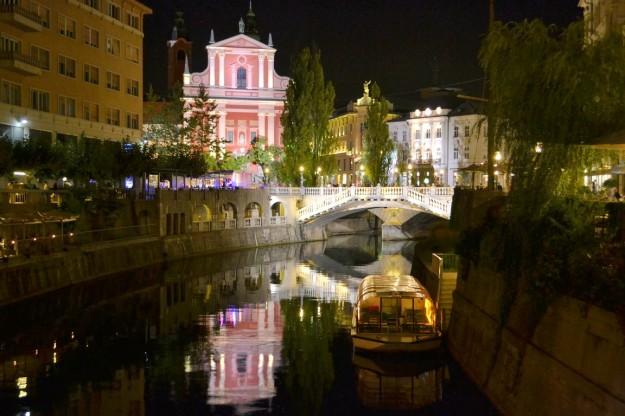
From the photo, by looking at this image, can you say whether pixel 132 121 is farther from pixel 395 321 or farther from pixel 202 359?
pixel 395 321

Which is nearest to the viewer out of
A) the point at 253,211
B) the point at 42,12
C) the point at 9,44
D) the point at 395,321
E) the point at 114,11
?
the point at 395,321

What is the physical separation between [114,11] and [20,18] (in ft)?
51.7

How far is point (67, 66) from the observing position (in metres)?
60.0

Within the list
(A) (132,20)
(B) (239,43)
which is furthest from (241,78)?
(A) (132,20)

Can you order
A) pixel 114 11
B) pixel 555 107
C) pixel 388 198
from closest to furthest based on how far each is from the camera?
pixel 555 107
pixel 114 11
pixel 388 198

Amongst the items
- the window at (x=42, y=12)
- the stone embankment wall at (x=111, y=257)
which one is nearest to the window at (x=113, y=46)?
the window at (x=42, y=12)

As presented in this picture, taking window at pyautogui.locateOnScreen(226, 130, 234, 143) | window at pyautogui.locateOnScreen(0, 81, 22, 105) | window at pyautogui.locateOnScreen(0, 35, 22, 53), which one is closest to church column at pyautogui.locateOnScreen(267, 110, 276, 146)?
window at pyautogui.locateOnScreen(226, 130, 234, 143)

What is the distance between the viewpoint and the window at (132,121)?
2739 inches

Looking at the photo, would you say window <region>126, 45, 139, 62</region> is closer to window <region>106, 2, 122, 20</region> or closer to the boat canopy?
window <region>106, 2, 122, 20</region>

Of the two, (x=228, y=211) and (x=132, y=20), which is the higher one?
(x=132, y=20)

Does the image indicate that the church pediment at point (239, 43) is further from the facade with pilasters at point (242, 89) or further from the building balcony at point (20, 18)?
the building balcony at point (20, 18)

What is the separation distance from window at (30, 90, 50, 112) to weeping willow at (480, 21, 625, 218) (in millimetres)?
41814

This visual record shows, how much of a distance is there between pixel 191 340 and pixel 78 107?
3435cm

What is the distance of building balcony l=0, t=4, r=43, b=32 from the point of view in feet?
168
